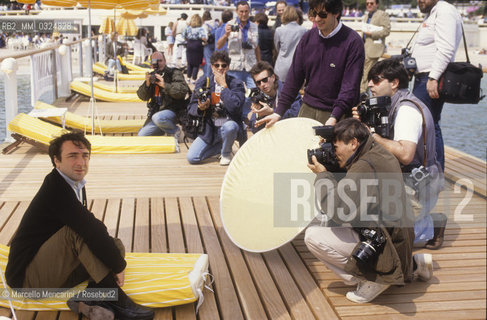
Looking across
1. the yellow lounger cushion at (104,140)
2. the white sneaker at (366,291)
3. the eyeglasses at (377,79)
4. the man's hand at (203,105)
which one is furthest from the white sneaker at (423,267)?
the yellow lounger cushion at (104,140)

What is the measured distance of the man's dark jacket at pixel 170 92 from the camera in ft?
21.6

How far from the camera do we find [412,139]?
3436 millimetres

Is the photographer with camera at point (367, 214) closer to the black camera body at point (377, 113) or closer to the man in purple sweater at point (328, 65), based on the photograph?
the black camera body at point (377, 113)

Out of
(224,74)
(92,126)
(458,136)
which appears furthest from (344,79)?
(458,136)

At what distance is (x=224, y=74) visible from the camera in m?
5.60

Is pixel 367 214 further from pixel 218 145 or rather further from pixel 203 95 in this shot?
pixel 218 145

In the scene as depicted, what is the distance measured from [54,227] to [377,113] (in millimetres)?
2137

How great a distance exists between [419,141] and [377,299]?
1159 millimetres

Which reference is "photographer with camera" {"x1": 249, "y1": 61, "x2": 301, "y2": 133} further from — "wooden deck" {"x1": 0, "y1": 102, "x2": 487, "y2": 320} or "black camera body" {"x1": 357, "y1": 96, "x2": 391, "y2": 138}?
"black camera body" {"x1": 357, "y1": 96, "x2": 391, "y2": 138}

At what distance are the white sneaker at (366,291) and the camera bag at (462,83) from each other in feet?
6.91

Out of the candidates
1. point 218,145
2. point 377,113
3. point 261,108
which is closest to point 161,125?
point 218,145

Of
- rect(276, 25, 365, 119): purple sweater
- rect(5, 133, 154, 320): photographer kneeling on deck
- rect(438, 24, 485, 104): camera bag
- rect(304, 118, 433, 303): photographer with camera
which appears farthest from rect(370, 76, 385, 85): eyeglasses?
rect(5, 133, 154, 320): photographer kneeling on deck

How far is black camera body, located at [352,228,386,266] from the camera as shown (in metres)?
2.80

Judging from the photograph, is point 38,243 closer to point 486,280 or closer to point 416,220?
point 486,280
